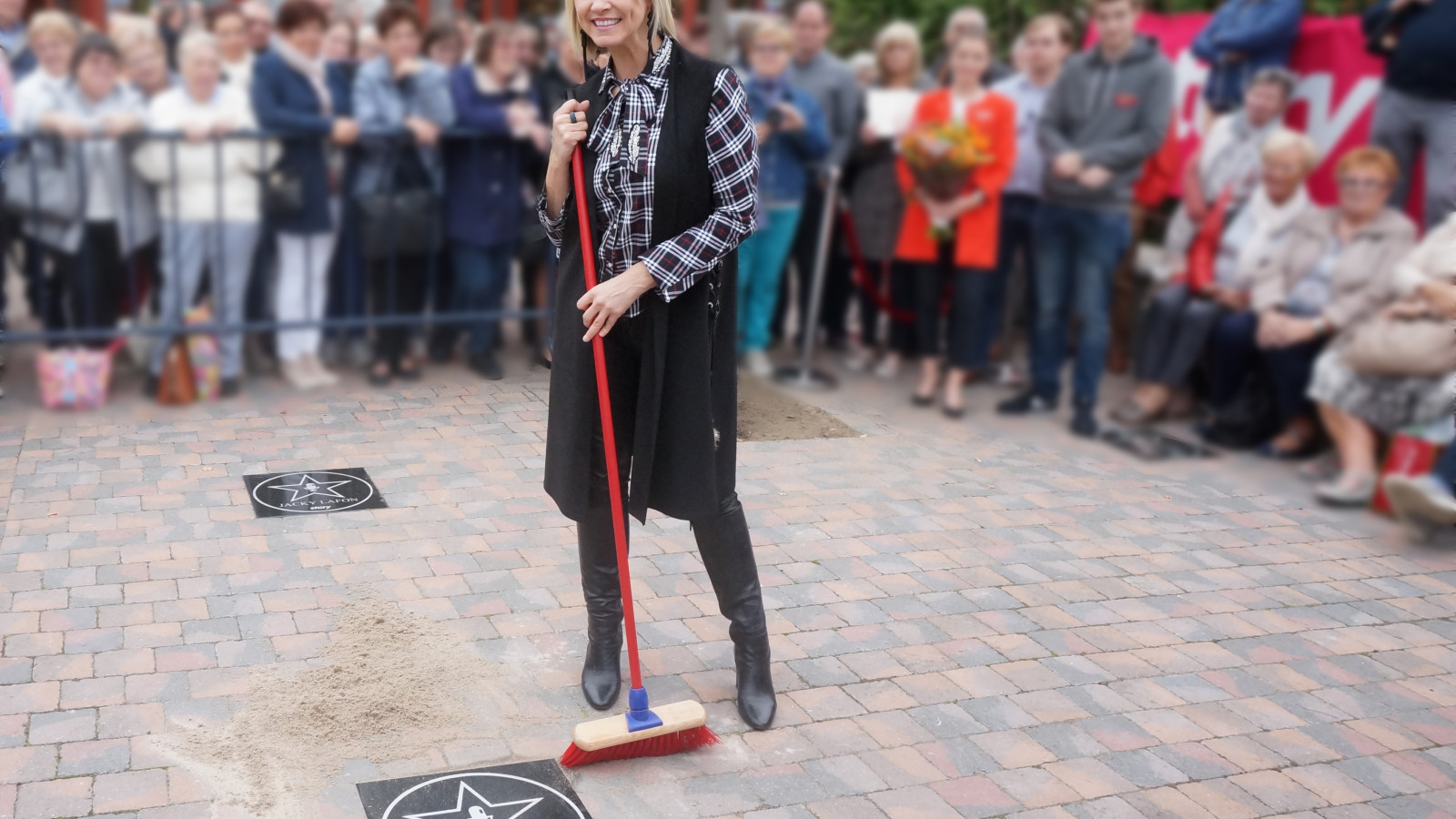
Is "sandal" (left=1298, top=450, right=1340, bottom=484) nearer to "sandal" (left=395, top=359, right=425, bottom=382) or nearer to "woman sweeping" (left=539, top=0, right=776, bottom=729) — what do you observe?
"woman sweeping" (left=539, top=0, right=776, bottom=729)

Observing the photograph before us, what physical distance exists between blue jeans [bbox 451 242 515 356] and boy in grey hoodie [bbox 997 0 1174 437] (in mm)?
2518

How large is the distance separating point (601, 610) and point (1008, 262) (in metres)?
4.00

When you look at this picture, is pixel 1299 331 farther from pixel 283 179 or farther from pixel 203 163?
pixel 203 163

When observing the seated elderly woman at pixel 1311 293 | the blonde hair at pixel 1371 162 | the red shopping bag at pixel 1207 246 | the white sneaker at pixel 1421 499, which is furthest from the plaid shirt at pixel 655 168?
the red shopping bag at pixel 1207 246

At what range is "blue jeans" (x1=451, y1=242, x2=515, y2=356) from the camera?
6398mm

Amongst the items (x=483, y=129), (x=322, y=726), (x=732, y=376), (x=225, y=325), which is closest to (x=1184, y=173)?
(x=483, y=129)

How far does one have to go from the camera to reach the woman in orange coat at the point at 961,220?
646 cm

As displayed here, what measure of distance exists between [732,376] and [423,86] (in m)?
3.72

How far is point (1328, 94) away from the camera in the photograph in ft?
18.9

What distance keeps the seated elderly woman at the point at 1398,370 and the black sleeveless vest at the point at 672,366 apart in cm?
169

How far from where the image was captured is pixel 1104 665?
3.82 meters

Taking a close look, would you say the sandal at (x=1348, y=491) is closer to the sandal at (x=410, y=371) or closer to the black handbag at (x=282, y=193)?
the sandal at (x=410, y=371)

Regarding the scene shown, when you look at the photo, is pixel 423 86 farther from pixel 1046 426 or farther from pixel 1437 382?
pixel 1437 382

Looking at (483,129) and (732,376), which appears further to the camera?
(483,129)
